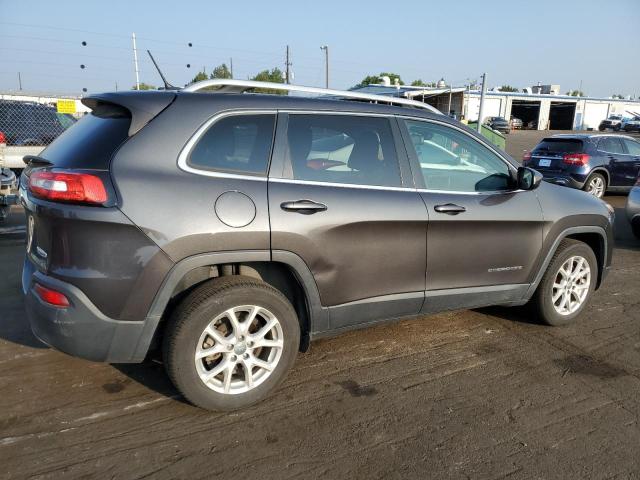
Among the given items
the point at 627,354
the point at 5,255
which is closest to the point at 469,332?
the point at 627,354

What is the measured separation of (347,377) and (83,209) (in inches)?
76.4

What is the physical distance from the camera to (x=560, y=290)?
4203mm

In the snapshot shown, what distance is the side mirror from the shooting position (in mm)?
3676

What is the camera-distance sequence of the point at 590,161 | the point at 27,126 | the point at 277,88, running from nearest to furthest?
the point at 277,88 < the point at 27,126 < the point at 590,161

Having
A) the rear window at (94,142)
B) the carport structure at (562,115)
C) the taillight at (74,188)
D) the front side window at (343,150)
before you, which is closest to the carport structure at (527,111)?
the carport structure at (562,115)

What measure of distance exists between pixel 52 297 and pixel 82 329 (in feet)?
0.75

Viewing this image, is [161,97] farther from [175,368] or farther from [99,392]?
[99,392]

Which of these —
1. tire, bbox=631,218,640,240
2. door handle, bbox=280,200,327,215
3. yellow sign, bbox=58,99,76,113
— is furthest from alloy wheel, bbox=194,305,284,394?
yellow sign, bbox=58,99,76,113

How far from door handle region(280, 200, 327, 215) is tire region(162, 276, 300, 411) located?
18.6 inches

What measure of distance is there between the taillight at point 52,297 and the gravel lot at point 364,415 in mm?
727

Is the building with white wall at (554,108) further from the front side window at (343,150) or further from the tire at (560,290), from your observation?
the front side window at (343,150)

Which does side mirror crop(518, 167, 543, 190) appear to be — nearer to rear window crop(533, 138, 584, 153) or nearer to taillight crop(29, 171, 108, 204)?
taillight crop(29, 171, 108, 204)

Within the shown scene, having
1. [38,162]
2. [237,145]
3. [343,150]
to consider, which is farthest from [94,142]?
[343,150]

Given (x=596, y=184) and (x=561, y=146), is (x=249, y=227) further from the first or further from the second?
(x=596, y=184)
